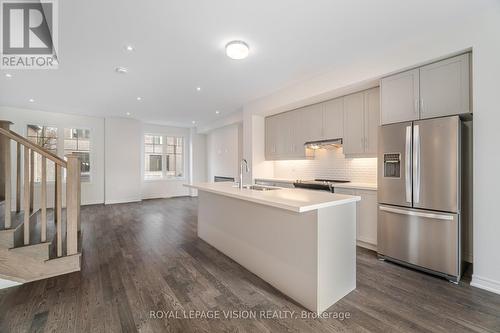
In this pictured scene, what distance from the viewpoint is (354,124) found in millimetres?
3736

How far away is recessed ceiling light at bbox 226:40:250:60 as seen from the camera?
9.06 ft

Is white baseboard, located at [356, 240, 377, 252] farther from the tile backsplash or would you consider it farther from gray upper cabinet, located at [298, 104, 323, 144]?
gray upper cabinet, located at [298, 104, 323, 144]

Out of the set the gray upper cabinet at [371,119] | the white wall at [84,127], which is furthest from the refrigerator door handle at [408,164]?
the white wall at [84,127]

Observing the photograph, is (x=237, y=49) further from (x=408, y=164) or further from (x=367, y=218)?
(x=367, y=218)

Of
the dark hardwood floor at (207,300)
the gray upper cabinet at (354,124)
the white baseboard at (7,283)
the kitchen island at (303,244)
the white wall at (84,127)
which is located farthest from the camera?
the white wall at (84,127)

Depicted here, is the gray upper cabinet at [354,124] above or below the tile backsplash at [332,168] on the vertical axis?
above

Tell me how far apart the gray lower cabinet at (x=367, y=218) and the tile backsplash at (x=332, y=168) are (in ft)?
2.35

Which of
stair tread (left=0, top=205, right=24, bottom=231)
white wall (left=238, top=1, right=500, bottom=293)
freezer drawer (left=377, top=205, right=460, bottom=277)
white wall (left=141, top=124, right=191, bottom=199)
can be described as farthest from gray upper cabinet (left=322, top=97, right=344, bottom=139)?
white wall (left=141, top=124, right=191, bottom=199)

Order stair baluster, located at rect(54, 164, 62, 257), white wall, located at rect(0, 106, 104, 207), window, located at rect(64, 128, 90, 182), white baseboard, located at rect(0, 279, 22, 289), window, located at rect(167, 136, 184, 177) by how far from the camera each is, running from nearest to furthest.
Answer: white baseboard, located at rect(0, 279, 22, 289) < stair baluster, located at rect(54, 164, 62, 257) < white wall, located at rect(0, 106, 104, 207) < window, located at rect(64, 128, 90, 182) < window, located at rect(167, 136, 184, 177)

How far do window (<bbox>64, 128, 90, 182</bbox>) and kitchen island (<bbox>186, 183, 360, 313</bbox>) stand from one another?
20.4 feet

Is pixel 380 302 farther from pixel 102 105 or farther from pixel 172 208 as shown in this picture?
pixel 102 105

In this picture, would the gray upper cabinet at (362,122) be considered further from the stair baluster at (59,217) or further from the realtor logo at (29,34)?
the stair baluster at (59,217)

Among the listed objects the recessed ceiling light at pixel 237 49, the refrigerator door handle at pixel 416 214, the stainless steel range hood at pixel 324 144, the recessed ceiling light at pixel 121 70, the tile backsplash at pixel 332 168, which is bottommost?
the refrigerator door handle at pixel 416 214

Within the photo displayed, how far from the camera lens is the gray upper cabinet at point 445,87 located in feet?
8.04
